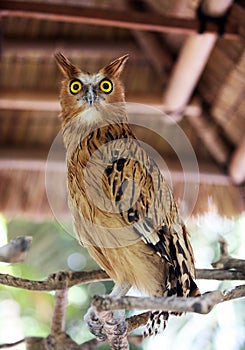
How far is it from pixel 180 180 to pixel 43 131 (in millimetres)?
685

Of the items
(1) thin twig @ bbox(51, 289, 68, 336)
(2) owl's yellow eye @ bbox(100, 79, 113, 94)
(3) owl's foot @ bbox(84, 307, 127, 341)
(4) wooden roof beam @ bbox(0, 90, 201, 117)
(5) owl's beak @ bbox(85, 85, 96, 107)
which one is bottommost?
(3) owl's foot @ bbox(84, 307, 127, 341)

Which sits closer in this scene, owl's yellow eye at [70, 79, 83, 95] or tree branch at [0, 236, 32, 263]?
tree branch at [0, 236, 32, 263]

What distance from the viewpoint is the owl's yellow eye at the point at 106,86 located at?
138 centimetres

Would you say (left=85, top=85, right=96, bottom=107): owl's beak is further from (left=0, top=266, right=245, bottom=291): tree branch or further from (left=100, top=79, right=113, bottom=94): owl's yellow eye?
(left=0, top=266, right=245, bottom=291): tree branch

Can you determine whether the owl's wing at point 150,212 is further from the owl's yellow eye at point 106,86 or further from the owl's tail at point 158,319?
the owl's yellow eye at point 106,86

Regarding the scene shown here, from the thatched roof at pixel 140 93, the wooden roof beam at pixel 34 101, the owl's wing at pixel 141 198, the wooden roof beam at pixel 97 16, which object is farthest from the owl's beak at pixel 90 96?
the wooden roof beam at pixel 34 101

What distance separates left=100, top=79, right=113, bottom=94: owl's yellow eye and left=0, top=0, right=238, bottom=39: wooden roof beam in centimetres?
88

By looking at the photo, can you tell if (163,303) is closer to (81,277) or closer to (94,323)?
(94,323)

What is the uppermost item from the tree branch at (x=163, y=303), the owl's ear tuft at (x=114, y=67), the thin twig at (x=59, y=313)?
the owl's ear tuft at (x=114, y=67)

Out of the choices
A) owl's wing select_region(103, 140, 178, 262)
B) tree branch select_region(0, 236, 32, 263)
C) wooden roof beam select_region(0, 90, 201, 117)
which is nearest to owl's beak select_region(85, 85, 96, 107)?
owl's wing select_region(103, 140, 178, 262)

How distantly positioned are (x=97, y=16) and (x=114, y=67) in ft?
2.98

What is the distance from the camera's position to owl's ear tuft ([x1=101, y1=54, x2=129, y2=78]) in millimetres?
1365

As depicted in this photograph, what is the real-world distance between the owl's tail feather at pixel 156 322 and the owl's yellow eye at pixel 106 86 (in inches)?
17.8

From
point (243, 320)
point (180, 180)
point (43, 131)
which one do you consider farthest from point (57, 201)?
point (243, 320)
